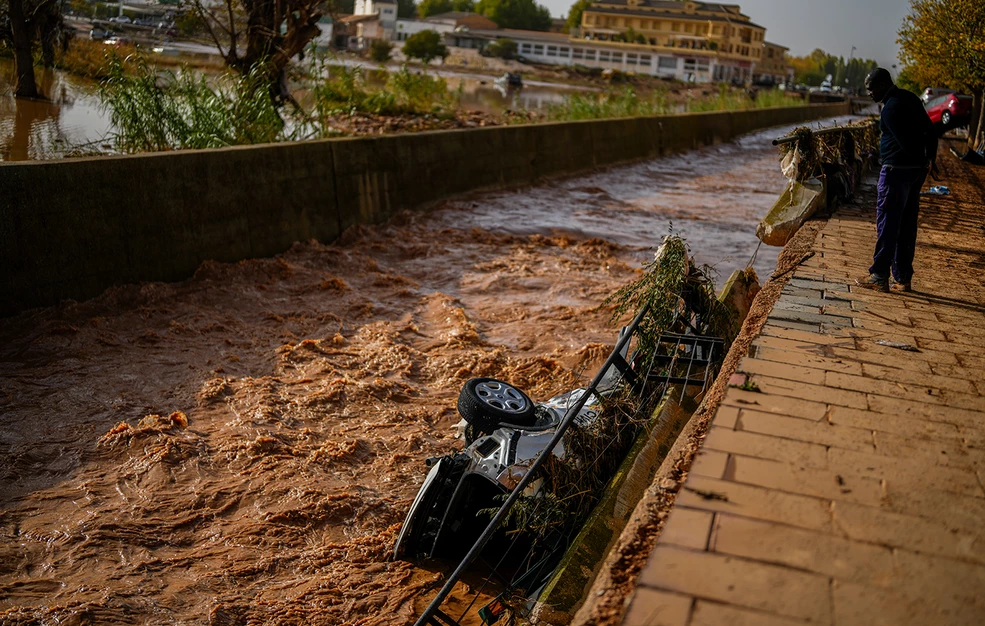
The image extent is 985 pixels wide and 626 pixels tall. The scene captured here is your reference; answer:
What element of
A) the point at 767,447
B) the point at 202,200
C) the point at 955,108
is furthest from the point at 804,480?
the point at 955,108

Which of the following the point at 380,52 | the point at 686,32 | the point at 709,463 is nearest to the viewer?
the point at 709,463

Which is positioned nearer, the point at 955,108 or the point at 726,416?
the point at 726,416

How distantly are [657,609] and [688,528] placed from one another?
1.61 feet

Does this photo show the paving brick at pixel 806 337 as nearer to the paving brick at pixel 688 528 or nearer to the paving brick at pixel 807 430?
the paving brick at pixel 807 430

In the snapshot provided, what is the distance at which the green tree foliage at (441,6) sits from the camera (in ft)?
553

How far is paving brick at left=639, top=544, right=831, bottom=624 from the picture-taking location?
8.52 ft

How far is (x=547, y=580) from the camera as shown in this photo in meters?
4.29

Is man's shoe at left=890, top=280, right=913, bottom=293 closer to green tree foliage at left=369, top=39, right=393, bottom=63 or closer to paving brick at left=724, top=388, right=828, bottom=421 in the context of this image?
paving brick at left=724, top=388, right=828, bottom=421

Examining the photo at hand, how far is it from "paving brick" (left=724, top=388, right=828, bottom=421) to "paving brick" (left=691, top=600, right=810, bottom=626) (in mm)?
1579

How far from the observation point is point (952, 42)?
24047 millimetres

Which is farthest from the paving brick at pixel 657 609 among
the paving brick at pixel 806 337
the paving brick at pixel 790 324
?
the paving brick at pixel 790 324

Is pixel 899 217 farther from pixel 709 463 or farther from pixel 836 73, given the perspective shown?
pixel 836 73

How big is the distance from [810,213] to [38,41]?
57.9 ft

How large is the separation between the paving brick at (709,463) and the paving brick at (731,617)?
0.85 m
